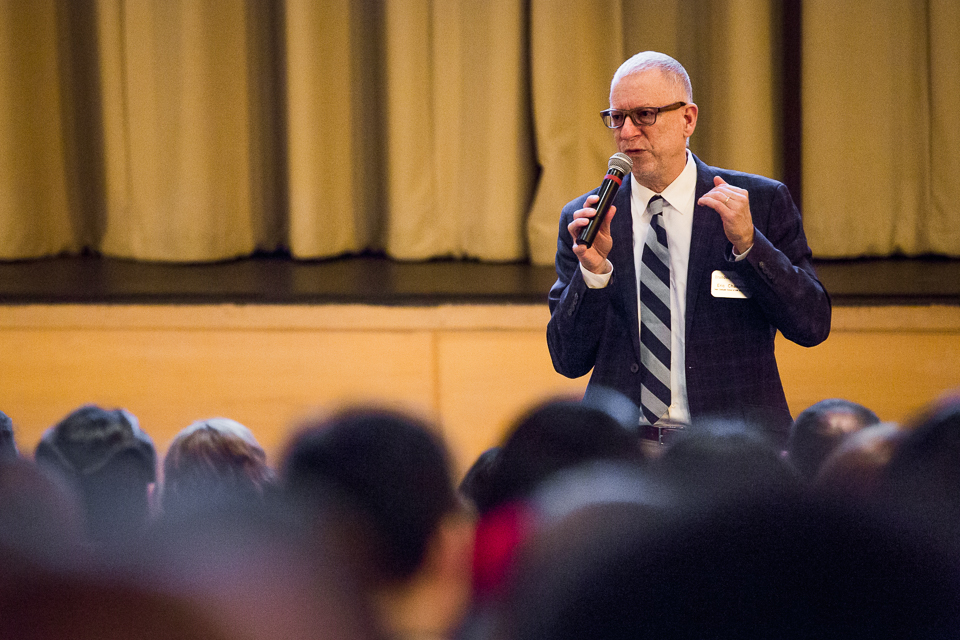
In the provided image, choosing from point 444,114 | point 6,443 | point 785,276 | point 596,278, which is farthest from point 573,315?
point 444,114

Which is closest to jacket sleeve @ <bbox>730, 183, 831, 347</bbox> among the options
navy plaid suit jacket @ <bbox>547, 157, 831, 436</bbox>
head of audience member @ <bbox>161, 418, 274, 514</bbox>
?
navy plaid suit jacket @ <bbox>547, 157, 831, 436</bbox>

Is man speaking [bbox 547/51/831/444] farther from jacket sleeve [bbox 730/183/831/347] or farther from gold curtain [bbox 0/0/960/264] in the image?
gold curtain [bbox 0/0/960/264]

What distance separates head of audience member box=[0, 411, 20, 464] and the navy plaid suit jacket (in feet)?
2.39

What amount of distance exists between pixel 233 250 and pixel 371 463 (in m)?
2.68

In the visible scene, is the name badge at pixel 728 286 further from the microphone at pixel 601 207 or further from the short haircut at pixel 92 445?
the short haircut at pixel 92 445

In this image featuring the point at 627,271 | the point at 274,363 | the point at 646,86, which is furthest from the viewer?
the point at 274,363

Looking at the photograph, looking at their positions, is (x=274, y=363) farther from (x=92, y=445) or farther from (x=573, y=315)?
(x=92, y=445)

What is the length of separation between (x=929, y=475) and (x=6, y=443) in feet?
2.93

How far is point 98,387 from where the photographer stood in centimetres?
243

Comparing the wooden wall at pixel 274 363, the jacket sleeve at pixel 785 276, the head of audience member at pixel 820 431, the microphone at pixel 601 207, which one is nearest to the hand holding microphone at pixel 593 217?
the microphone at pixel 601 207

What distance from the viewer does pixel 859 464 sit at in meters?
0.67

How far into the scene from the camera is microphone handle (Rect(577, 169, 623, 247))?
1.13m

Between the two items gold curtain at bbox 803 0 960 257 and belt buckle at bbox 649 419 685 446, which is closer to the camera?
belt buckle at bbox 649 419 685 446

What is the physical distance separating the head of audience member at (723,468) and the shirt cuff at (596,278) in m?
0.54
